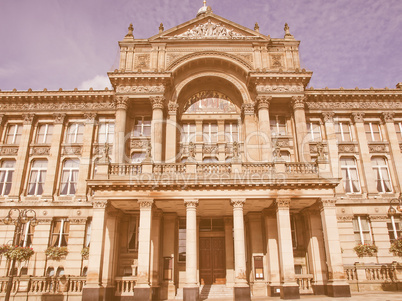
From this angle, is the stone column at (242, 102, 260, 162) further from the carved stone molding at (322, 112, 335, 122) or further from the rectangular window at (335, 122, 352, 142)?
the rectangular window at (335, 122, 352, 142)

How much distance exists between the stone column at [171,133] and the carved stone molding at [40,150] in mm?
10183

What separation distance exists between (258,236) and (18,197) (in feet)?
60.7

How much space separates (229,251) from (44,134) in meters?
18.1

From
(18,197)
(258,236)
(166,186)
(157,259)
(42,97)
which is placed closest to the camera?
(166,186)

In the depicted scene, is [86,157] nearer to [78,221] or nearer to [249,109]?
[78,221]

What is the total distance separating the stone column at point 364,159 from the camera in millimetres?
25828

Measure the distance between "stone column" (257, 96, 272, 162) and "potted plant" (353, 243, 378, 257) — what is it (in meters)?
8.87

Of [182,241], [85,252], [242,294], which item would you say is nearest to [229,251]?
[182,241]

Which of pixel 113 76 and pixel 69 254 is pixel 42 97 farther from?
pixel 69 254

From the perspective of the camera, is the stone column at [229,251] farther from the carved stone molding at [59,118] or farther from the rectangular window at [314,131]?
the carved stone molding at [59,118]

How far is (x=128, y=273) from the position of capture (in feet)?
75.5

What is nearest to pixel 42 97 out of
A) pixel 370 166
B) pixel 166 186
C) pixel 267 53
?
pixel 166 186

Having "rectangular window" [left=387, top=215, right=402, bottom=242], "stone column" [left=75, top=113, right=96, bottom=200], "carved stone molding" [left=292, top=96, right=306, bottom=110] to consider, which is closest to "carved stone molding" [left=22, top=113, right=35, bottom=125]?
"stone column" [left=75, top=113, right=96, bottom=200]

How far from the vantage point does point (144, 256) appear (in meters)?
18.7
